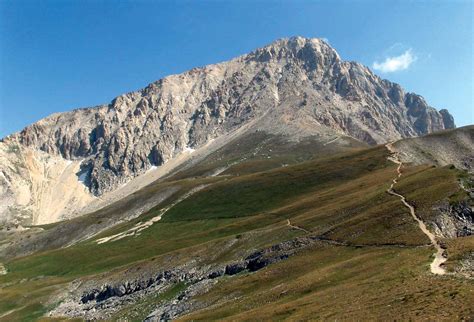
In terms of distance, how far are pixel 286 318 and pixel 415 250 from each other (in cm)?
2465

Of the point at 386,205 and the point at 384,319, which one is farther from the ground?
the point at 386,205

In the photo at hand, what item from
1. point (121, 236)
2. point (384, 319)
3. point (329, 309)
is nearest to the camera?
point (384, 319)

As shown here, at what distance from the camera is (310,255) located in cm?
8094

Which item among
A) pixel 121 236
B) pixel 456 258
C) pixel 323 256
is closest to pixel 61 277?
pixel 121 236

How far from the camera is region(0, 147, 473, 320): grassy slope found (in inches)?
1957

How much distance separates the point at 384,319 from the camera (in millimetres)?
39750

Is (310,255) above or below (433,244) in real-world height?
above

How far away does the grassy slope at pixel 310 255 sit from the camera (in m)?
49.7

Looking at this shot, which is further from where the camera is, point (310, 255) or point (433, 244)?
point (310, 255)

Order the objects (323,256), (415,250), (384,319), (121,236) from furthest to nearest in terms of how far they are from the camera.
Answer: (121,236), (323,256), (415,250), (384,319)

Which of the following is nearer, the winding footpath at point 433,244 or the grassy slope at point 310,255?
the grassy slope at point 310,255

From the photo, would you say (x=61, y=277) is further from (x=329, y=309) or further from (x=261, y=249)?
(x=329, y=309)

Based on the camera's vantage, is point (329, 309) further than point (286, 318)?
No

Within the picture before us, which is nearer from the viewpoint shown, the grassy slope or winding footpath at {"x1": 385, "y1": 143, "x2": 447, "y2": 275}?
the grassy slope
